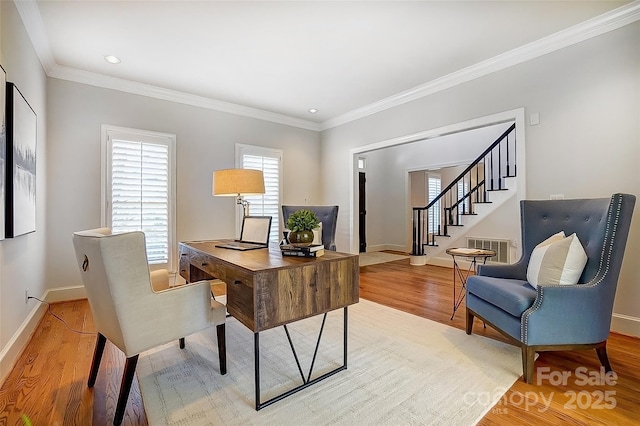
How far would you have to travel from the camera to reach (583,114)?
275cm

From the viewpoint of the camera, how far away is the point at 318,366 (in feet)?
6.87

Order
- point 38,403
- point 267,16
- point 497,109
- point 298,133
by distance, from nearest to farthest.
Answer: point 38,403, point 267,16, point 497,109, point 298,133

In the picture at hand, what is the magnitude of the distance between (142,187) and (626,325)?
209 inches

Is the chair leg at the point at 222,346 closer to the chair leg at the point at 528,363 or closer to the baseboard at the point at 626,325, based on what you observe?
the chair leg at the point at 528,363

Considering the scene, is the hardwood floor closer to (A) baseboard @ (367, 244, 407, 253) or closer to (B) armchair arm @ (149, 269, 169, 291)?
(B) armchair arm @ (149, 269, 169, 291)

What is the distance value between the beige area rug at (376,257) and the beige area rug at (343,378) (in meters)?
3.42

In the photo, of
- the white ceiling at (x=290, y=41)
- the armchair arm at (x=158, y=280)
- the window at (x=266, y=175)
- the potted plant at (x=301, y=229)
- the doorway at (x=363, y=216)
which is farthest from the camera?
the doorway at (x=363, y=216)

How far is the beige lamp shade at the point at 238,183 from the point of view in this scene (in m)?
2.59

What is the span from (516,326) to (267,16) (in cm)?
300

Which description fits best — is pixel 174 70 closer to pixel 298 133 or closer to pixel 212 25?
pixel 212 25

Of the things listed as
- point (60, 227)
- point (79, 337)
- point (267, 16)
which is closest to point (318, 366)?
point (79, 337)

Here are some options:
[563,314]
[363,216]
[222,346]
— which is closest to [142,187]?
[222,346]

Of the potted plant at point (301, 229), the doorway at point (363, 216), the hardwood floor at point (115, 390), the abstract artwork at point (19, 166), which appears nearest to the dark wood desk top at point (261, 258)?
the potted plant at point (301, 229)

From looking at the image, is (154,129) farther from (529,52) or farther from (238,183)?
(529,52)
